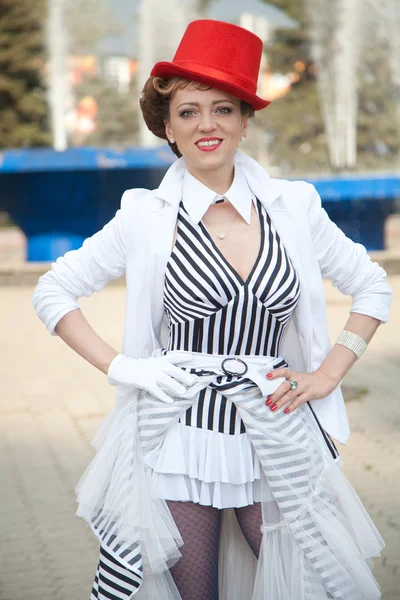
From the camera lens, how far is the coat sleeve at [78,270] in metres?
2.49

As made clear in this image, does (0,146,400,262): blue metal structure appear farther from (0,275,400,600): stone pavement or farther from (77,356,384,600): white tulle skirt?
(77,356,384,600): white tulle skirt

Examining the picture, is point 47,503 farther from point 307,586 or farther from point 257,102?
point 257,102

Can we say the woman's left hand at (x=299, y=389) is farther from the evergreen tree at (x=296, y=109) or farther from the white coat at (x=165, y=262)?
the evergreen tree at (x=296, y=109)

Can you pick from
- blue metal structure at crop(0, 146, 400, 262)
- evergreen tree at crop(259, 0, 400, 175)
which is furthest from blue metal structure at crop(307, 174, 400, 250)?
evergreen tree at crop(259, 0, 400, 175)

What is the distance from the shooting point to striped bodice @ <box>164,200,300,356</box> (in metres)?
2.39

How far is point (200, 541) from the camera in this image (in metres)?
2.42

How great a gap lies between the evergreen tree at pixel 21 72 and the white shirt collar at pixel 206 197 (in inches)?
1261

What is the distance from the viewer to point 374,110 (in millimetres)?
34719

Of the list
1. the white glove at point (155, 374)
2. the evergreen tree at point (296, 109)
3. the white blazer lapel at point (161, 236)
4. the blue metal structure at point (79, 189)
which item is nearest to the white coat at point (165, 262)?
the white blazer lapel at point (161, 236)

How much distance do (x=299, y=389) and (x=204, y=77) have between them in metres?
0.84

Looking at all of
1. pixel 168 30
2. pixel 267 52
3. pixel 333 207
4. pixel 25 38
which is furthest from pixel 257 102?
pixel 267 52

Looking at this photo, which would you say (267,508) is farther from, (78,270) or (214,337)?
(78,270)

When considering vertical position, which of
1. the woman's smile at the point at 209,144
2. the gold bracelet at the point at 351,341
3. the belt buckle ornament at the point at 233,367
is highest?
the woman's smile at the point at 209,144

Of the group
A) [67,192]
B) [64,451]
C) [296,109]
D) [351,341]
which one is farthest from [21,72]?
[351,341]
